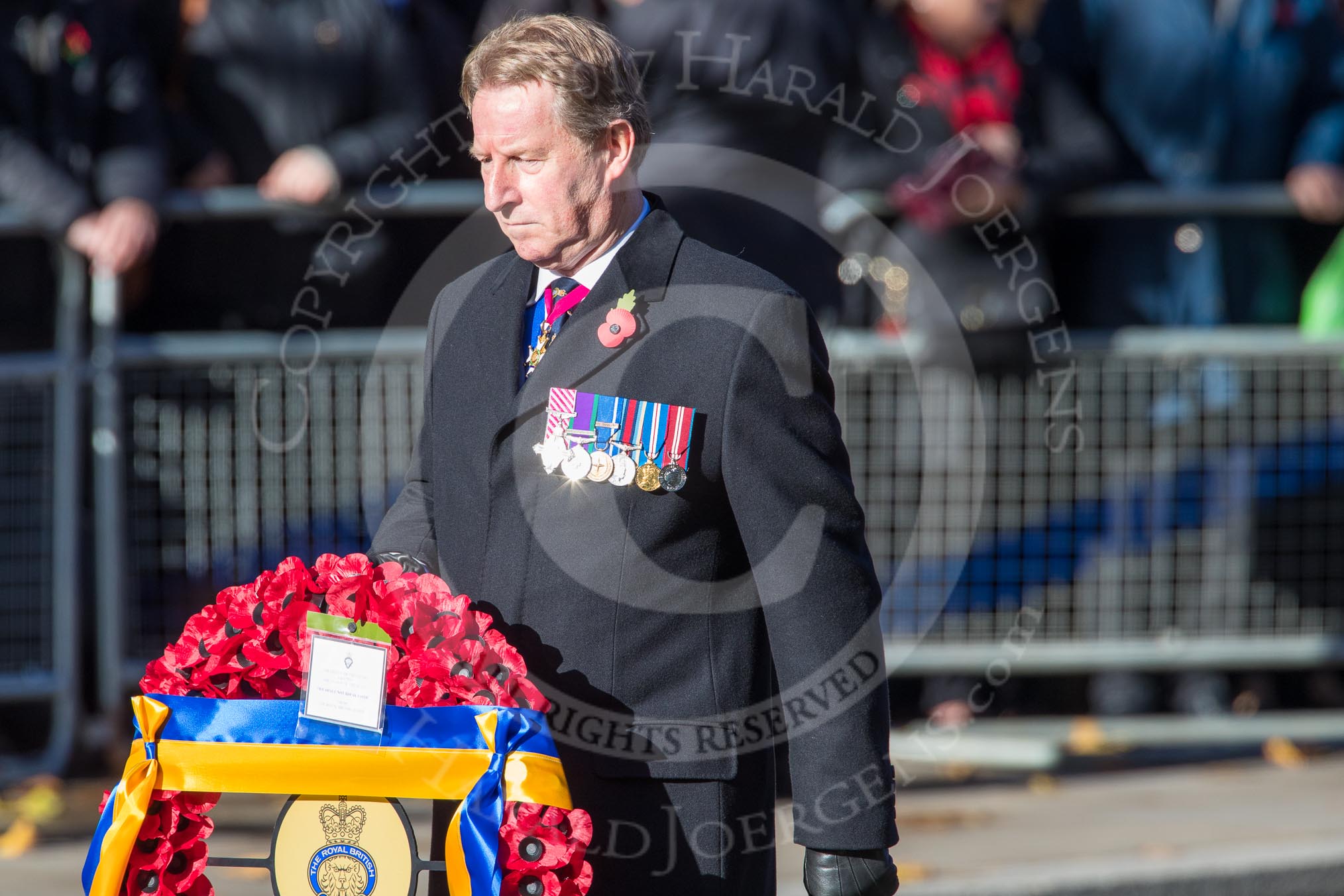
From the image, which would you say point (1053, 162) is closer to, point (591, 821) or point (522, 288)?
point (522, 288)

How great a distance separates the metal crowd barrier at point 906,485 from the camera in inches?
187

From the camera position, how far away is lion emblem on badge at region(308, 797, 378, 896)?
2141mm

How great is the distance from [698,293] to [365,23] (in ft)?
10.00

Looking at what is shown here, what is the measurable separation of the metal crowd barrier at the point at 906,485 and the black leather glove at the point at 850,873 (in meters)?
2.74

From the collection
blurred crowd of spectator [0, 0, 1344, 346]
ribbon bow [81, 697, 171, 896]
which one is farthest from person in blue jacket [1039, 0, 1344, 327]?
ribbon bow [81, 697, 171, 896]

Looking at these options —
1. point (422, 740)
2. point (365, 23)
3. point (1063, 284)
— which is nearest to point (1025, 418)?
point (1063, 284)

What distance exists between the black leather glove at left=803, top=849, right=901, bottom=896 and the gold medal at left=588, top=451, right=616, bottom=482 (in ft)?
1.99

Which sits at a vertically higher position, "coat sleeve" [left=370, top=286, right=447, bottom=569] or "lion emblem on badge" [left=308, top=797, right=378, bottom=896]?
"coat sleeve" [left=370, top=286, right=447, bottom=569]

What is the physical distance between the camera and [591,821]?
87.6 inches

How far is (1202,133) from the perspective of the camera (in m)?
5.30

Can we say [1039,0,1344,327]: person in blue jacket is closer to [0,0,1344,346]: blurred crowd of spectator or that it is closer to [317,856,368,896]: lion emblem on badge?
[0,0,1344,346]: blurred crowd of spectator

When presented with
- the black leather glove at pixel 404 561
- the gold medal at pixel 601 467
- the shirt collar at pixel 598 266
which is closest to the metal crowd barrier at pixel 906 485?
the black leather glove at pixel 404 561

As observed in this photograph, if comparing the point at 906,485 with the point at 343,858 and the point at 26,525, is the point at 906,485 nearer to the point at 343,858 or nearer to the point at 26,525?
the point at 26,525

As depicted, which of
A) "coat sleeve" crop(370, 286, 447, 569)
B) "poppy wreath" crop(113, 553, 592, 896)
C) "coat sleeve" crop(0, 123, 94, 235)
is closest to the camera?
"poppy wreath" crop(113, 553, 592, 896)
